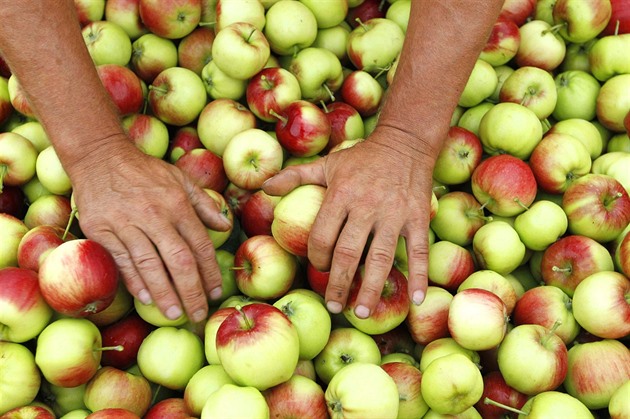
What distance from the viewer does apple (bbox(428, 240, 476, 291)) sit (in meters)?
2.21

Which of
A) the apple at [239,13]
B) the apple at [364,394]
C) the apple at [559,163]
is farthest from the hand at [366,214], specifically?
the apple at [239,13]

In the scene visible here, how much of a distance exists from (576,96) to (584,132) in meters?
0.22

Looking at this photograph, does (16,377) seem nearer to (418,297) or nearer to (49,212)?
(49,212)

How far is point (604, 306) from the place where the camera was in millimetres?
1969

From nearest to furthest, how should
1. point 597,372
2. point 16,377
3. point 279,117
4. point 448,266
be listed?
point 16,377, point 597,372, point 448,266, point 279,117

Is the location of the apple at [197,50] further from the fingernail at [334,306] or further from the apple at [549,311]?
the apple at [549,311]

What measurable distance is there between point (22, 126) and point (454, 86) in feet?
5.27

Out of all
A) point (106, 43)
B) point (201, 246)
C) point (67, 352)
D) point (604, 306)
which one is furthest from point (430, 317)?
point (106, 43)

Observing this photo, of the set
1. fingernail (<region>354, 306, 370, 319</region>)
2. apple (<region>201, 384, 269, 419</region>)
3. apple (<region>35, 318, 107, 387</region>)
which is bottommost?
apple (<region>35, 318, 107, 387</region>)

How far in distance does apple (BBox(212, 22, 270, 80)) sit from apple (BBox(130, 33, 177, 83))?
0.29m

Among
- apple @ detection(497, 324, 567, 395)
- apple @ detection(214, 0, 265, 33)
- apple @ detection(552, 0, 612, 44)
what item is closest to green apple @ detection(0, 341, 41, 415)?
apple @ detection(497, 324, 567, 395)

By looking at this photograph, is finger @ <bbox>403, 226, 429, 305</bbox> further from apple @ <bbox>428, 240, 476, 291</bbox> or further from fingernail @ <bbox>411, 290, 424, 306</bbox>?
apple @ <bbox>428, 240, 476, 291</bbox>

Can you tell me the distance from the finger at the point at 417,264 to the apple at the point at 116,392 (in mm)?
829

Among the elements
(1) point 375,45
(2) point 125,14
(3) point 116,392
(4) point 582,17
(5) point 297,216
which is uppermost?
(4) point 582,17
